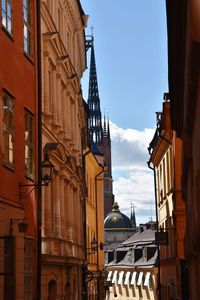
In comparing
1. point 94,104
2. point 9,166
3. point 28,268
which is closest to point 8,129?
point 9,166

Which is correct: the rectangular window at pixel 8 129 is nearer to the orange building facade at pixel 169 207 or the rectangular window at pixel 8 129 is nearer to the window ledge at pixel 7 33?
the window ledge at pixel 7 33

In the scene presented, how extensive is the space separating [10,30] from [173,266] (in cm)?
1881

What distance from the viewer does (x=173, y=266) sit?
1203 inches

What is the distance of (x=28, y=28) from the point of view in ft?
53.9

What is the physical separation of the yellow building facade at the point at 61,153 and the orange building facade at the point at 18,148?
238 centimetres

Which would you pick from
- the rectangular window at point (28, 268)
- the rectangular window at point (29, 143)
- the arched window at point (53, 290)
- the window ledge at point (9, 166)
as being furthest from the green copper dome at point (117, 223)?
the window ledge at point (9, 166)

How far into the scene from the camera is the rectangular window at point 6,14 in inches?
534

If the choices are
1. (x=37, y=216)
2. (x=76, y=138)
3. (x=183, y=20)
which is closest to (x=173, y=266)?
(x=76, y=138)

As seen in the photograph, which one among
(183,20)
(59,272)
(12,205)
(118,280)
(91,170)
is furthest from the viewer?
(118,280)

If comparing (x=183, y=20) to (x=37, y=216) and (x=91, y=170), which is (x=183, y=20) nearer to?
(x=37, y=216)

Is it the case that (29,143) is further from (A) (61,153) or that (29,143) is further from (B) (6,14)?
(A) (61,153)

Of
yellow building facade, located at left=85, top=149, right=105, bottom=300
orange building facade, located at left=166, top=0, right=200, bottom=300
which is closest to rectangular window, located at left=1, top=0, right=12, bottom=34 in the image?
orange building facade, located at left=166, top=0, right=200, bottom=300

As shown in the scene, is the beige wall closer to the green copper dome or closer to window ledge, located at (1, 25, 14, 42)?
window ledge, located at (1, 25, 14, 42)

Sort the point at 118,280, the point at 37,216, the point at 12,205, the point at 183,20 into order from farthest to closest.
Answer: the point at 118,280
the point at 37,216
the point at 12,205
the point at 183,20
